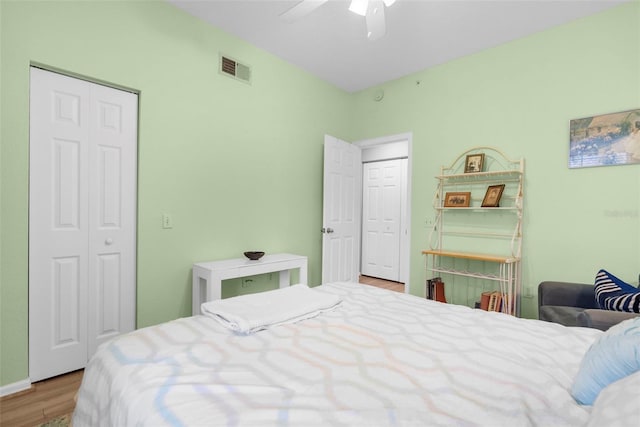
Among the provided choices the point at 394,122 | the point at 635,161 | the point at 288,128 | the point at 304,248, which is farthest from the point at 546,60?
the point at 304,248

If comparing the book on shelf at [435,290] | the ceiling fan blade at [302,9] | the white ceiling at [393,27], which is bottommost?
the book on shelf at [435,290]

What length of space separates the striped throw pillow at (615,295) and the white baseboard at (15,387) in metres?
3.63

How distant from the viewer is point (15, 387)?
199 centimetres

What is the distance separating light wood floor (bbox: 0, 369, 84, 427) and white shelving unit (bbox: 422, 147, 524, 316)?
3119mm

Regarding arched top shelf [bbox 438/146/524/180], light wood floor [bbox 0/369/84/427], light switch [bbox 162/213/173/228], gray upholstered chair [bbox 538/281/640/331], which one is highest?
arched top shelf [bbox 438/146/524/180]

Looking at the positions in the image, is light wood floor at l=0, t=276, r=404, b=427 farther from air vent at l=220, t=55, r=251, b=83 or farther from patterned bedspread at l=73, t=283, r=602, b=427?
air vent at l=220, t=55, r=251, b=83

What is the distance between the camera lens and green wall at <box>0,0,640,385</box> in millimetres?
2020

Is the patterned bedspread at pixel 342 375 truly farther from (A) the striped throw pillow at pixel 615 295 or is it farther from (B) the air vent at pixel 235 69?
(B) the air vent at pixel 235 69

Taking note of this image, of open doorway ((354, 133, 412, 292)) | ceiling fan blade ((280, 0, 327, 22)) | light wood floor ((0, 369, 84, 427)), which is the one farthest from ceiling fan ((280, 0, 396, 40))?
open doorway ((354, 133, 412, 292))

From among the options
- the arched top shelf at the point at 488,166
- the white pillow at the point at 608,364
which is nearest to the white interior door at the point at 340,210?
the arched top shelf at the point at 488,166

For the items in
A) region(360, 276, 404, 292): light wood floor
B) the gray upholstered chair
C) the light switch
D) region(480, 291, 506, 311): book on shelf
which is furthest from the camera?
region(360, 276, 404, 292): light wood floor

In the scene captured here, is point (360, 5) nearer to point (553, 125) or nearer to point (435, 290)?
point (553, 125)

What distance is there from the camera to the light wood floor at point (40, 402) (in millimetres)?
1763

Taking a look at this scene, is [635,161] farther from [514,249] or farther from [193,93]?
[193,93]
